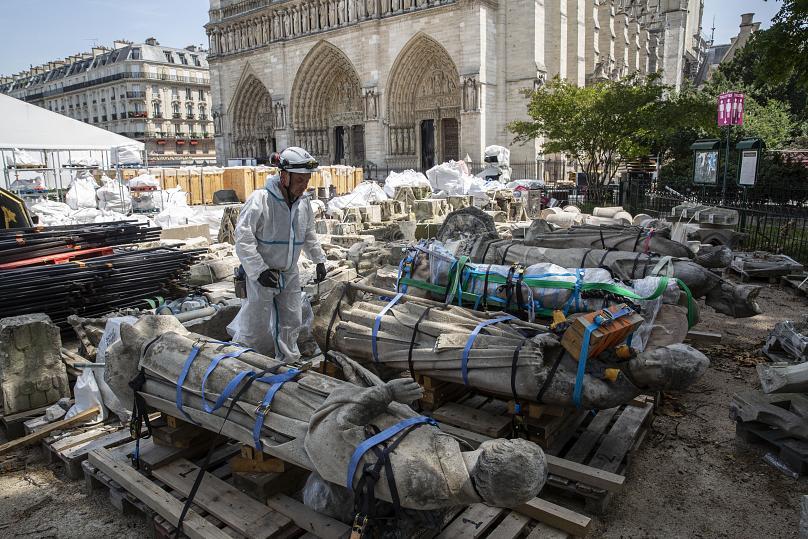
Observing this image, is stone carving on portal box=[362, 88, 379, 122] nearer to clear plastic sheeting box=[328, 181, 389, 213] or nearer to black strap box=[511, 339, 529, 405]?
clear plastic sheeting box=[328, 181, 389, 213]

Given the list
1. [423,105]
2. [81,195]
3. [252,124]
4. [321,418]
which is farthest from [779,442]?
[252,124]

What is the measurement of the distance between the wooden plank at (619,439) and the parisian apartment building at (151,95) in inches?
2157

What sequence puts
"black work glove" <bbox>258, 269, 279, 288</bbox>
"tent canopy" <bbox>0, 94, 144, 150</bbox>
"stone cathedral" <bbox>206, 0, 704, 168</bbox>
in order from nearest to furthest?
"black work glove" <bbox>258, 269, 279, 288</bbox> < "tent canopy" <bbox>0, 94, 144, 150</bbox> < "stone cathedral" <bbox>206, 0, 704, 168</bbox>

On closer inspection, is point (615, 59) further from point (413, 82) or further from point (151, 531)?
point (151, 531)

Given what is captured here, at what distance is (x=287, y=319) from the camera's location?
5273 mm

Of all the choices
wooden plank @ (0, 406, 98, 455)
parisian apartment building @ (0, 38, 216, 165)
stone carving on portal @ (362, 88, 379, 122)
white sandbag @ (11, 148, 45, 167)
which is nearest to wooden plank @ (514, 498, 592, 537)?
wooden plank @ (0, 406, 98, 455)

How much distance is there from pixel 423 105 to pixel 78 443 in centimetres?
2743

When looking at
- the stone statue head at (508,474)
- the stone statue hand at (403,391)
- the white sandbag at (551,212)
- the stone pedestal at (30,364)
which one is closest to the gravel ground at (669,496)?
the stone pedestal at (30,364)

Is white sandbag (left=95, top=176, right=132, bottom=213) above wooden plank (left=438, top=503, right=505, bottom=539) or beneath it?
above

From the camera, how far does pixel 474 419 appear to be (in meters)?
4.09

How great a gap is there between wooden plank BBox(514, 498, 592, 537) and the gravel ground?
1.46 ft

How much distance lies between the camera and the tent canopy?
16.6m

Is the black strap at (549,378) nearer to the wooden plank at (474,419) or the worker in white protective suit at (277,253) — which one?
the wooden plank at (474,419)

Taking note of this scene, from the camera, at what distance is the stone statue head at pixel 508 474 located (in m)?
2.35
